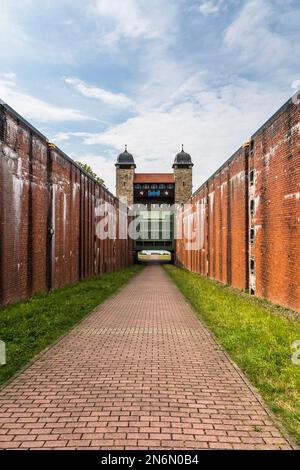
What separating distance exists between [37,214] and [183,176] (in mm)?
45260

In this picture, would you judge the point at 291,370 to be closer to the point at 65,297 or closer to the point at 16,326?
the point at 16,326

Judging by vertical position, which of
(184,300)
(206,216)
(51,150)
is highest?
(51,150)

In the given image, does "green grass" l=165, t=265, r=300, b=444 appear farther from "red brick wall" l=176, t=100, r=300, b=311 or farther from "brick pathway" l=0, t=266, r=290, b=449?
"red brick wall" l=176, t=100, r=300, b=311

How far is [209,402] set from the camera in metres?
4.54

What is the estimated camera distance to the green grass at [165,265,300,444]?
4523 mm

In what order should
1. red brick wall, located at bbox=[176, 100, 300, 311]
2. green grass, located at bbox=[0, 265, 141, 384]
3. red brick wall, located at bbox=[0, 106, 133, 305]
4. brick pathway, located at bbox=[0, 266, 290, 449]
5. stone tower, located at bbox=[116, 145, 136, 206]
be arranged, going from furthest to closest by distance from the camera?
stone tower, located at bbox=[116, 145, 136, 206] → red brick wall, located at bbox=[0, 106, 133, 305] → red brick wall, located at bbox=[176, 100, 300, 311] → green grass, located at bbox=[0, 265, 141, 384] → brick pathway, located at bbox=[0, 266, 290, 449]

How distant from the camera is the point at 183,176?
57000 millimetres

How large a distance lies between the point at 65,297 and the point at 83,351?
23.1ft

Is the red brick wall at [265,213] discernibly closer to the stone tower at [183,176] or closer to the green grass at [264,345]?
the green grass at [264,345]

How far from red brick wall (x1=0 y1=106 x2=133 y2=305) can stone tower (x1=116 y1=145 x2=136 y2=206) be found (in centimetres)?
3421

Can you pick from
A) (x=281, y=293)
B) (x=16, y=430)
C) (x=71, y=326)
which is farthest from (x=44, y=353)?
(x=281, y=293)

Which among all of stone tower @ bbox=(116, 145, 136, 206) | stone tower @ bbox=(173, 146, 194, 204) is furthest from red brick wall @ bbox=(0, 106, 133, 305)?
stone tower @ bbox=(173, 146, 194, 204)

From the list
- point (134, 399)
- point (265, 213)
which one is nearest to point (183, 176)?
point (265, 213)

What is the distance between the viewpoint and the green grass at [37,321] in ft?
21.1
